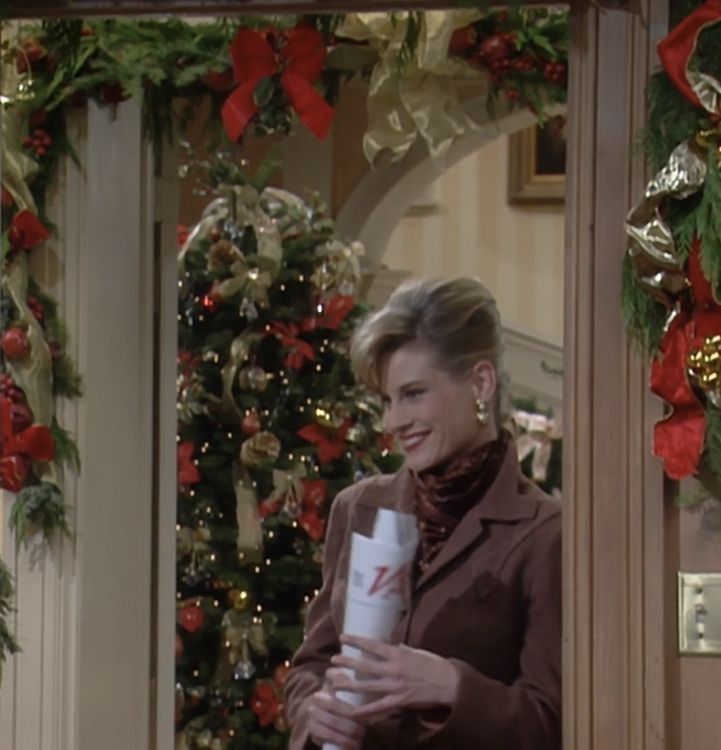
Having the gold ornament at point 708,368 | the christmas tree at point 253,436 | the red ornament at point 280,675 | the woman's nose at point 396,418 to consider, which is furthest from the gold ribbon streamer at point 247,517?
the gold ornament at point 708,368

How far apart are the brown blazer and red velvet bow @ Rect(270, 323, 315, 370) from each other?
3.77 ft

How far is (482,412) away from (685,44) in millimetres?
836

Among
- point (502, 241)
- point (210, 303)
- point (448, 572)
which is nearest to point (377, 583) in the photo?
point (448, 572)

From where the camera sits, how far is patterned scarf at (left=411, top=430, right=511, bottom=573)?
2.48 metres

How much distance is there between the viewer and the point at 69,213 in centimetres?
286

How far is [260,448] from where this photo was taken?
11.9 ft

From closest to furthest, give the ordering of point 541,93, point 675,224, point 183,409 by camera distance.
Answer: point 675,224
point 541,93
point 183,409

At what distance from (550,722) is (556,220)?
362 centimetres

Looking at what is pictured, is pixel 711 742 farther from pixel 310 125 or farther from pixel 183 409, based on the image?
pixel 183 409

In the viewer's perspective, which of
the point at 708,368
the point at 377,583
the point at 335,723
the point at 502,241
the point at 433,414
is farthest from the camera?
the point at 502,241

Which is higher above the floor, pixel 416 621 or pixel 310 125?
pixel 310 125

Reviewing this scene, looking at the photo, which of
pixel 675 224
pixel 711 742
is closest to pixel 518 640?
pixel 711 742

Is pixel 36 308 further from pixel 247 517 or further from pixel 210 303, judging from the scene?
pixel 247 517

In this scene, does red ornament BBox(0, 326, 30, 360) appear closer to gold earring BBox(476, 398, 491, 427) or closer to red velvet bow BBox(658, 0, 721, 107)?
gold earring BBox(476, 398, 491, 427)
